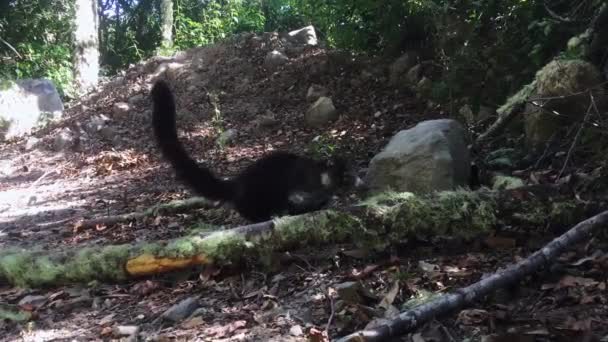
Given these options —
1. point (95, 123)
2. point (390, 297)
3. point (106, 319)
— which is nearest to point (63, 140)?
point (95, 123)

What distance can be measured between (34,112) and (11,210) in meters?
4.91

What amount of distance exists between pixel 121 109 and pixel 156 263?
6.62 meters

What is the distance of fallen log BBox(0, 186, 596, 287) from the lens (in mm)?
2828

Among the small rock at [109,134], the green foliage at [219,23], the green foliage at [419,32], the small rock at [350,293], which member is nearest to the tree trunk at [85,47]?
the green foliage at [419,32]

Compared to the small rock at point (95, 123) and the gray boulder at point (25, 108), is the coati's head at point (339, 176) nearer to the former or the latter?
the small rock at point (95, 123)

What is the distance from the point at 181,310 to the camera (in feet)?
8.49

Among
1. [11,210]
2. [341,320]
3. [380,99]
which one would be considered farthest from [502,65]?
[11,210]

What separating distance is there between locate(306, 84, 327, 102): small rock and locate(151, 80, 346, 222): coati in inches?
149

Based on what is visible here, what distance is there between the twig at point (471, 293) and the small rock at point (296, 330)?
449 millimetres

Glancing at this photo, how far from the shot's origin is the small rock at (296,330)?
222cm


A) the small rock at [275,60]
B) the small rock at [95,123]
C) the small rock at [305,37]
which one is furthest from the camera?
the small rock at [305,37]

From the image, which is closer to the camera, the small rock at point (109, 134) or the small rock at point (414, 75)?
the small rock at point (414, 75)

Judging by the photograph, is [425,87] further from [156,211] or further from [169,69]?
[169,69]

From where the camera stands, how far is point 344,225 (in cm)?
293
